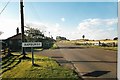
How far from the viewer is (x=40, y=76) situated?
29.0 ft

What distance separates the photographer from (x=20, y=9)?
16500 mm

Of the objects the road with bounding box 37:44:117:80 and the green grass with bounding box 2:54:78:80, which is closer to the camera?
the green grass with bounding box 2:54:78:80

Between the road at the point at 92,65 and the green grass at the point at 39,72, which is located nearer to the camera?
the green grass at the point at 39,72

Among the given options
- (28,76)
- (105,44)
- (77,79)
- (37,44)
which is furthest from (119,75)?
(105,44)

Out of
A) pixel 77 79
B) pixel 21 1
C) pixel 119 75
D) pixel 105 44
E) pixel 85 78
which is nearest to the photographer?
pixel 119 75

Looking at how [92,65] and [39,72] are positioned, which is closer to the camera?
[39,72]

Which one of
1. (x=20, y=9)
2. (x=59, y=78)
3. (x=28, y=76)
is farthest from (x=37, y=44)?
(x=20, y=9)

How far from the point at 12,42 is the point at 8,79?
37.2 metres

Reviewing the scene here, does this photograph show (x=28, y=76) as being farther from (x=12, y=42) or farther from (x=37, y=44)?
(x=12, y=42)

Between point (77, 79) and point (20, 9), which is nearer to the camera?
point (77, 79)

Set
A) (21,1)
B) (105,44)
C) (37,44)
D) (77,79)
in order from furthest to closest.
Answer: (105,44) < (21,1) < (37,44) < (77,79)

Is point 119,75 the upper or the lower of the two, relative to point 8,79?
upper

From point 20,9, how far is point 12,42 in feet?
97.9

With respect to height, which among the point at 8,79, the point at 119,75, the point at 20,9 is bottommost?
the point at 8,79
